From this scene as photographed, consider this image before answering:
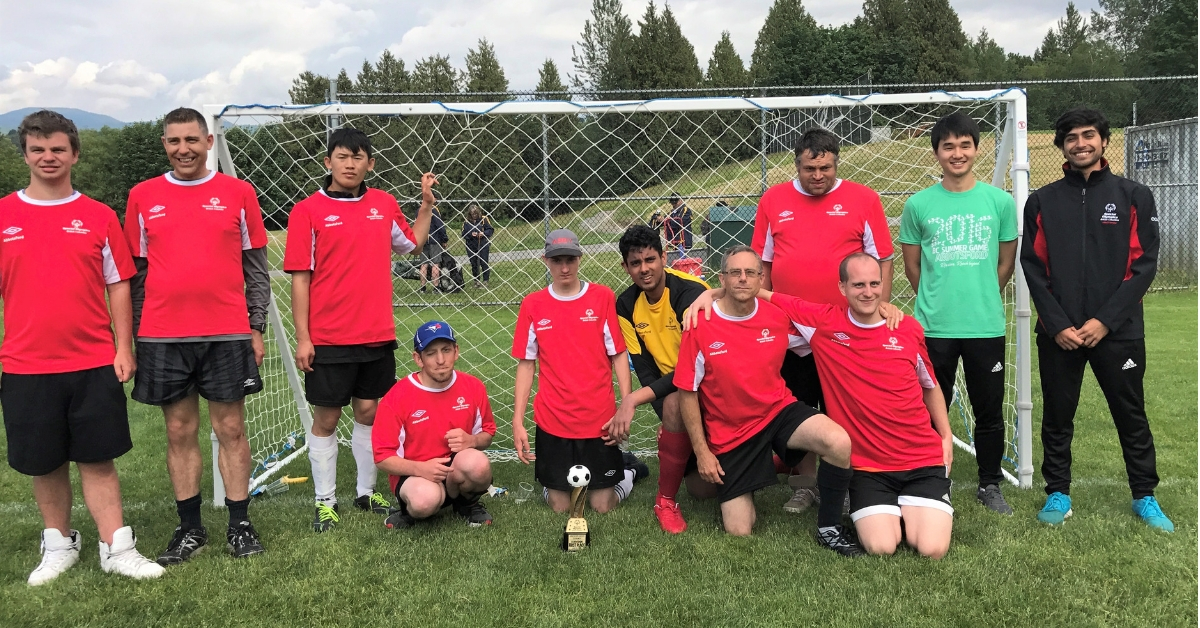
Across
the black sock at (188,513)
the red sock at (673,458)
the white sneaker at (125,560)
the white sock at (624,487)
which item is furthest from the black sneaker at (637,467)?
the white sneaker at (125,560)

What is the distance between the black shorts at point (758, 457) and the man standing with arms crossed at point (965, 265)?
2.40 feet

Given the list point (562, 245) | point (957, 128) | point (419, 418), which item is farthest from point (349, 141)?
point (957, 128)

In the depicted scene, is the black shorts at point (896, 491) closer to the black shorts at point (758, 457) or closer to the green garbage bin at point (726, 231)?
the black shorts at point (758, 457)

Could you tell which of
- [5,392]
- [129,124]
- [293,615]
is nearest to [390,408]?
[293,615]

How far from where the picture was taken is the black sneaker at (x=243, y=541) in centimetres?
314

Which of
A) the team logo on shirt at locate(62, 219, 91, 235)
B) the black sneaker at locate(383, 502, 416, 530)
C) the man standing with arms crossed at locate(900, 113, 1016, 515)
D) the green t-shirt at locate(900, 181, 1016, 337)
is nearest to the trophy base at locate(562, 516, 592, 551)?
the black sneaker at locate(383, 502, 416, 530)

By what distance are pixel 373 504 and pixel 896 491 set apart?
247 centimetres

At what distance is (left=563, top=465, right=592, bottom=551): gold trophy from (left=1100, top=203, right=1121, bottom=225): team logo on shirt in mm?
2475

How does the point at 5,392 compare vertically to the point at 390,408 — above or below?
above

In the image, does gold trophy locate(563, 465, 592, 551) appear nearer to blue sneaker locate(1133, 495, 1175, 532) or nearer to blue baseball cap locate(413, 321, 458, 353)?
blue baseball cap locate(413, 321, 458, 353)

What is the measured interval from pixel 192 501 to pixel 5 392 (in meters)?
0.80

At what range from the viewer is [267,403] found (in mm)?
5375

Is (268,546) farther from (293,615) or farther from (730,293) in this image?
(730,293)

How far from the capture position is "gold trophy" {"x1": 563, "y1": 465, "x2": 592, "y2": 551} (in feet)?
10.3
